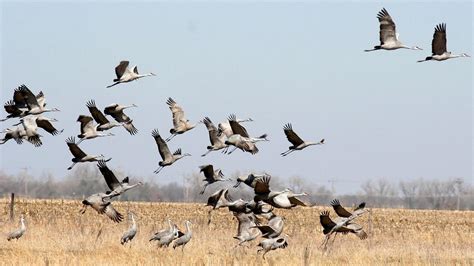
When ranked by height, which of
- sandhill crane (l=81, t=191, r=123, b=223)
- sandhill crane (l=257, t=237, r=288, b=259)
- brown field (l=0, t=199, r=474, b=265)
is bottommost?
brown field (l=0, t=199, r=474, b=265)

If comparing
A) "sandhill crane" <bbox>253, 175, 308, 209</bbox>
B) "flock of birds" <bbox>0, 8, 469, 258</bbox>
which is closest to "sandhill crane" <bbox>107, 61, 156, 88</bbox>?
"flock of birds" <bbox>0, 8, 469, 258</bbox>

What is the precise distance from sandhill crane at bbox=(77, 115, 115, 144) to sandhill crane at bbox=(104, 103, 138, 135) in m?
0.79

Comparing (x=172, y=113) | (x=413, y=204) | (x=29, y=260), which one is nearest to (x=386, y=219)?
(x=172, y=113)

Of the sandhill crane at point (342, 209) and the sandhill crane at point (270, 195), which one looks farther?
the sandhill crane at point (342, 209)

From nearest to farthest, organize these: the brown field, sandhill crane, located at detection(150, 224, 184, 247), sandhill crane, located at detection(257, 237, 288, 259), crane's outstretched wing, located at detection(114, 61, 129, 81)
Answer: the brown field < sandhill crane, located at detection(257, 237, 288, 259) < sandhill crane, located at detection(150, 224, 184, 247) < crane's outstretched wing, located at detection(114, 61, 129, 81)

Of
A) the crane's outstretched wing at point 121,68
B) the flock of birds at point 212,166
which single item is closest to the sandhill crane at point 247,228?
the flock of birds at point 212,166

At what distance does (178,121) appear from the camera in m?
21.5

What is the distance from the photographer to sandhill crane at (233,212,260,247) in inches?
723

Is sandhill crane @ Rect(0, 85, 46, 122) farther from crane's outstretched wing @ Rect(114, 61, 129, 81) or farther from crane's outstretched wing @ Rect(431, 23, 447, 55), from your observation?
crane's outstretched wing @ Rect(431, 23, 447, 55)

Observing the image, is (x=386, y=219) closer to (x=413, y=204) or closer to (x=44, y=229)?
(x=44, y=229)

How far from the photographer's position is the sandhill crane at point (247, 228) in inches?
723

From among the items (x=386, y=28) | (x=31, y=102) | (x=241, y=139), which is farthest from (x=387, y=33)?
(x=31, y=102)

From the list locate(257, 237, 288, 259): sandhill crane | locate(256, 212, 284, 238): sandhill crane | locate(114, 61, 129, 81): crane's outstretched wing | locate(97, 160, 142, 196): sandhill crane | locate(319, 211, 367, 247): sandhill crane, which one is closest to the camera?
locate(257, 237, 288, 259): sandhill crane

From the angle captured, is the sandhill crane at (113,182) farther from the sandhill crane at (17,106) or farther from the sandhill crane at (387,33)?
the sandhill crane at (387,33)
